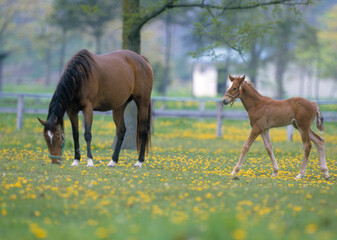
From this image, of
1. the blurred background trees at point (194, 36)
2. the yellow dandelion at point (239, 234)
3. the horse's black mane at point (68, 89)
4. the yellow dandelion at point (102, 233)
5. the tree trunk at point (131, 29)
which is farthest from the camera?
the blurred background trees at point (194, 36)

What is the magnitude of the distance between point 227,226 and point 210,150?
966 centimetres

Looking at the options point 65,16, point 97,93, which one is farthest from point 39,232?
point 65,16

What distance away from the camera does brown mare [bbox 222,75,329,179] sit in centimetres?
856

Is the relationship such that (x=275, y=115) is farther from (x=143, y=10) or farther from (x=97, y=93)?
(x=143, y=10)

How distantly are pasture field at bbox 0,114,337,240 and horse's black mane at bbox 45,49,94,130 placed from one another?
953mm

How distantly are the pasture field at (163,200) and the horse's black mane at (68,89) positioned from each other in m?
0.95

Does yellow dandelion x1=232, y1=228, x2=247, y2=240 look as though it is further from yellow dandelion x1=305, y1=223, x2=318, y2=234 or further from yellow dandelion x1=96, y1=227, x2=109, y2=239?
yellow dandelion x1=96, y1=227, x2=109, y2=239

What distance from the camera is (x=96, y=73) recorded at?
29.5ft

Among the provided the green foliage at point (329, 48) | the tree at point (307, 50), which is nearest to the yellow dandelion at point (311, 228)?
the tree at point (307, 50)

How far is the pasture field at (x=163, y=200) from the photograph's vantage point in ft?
13.3

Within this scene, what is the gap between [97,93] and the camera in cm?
914

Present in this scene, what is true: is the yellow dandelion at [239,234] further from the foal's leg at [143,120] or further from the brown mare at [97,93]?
the foal's leg at [143,120]

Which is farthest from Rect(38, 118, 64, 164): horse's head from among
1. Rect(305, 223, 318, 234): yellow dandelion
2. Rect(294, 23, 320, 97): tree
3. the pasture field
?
Rect(294, 23, 320, 97): tree

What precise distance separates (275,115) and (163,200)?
3.65m
